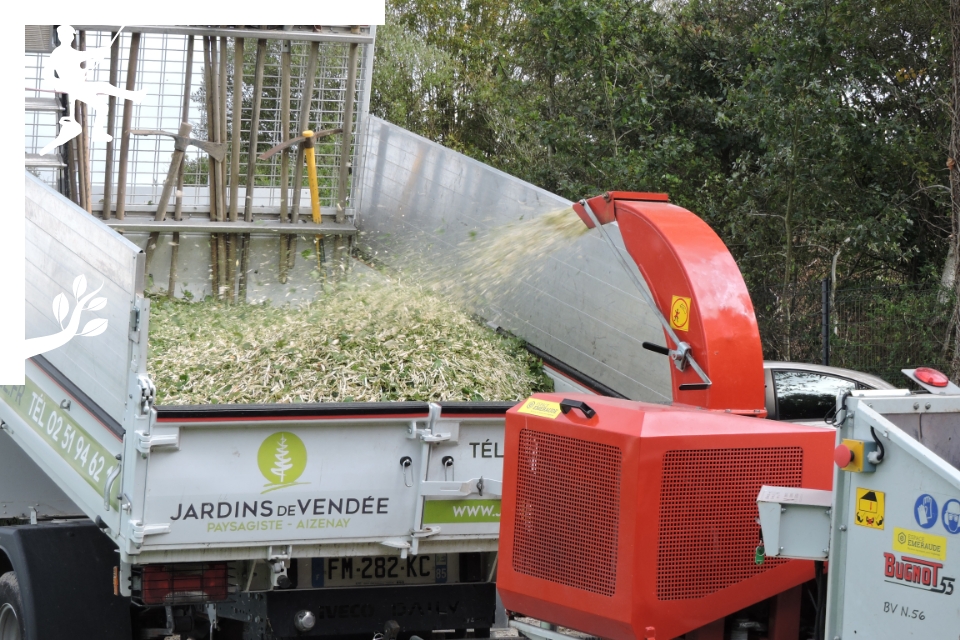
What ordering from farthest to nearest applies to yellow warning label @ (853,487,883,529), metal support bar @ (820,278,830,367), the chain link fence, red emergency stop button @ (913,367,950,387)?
1. metal support bar @ (820,278,830,367)
2. the chain link fence
3. red emergency stop button @ (913,367,950,387)
4. yellow warning label @ (853,487,883,529)

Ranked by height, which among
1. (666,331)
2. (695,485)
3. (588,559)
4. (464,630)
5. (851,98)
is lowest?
(464,630)

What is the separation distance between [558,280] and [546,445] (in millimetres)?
2050

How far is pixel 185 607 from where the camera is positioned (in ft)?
15.7

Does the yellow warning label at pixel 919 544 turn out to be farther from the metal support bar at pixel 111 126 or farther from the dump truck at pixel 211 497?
the metal support bar at pixel 111 126

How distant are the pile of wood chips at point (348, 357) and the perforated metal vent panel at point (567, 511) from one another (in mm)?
1387

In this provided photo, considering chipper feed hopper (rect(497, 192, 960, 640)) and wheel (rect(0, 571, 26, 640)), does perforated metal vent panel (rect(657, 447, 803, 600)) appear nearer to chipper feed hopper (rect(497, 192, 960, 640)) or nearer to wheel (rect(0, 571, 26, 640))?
chipper feed hopper (rect(497, 192, 960, 640))

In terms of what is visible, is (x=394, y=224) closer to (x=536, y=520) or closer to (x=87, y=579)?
(x=87, y=579)

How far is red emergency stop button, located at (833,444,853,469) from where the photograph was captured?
3117mm

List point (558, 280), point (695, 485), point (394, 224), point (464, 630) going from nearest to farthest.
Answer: point (695, 485), point (464, 630), point (558, 280), point (394, 224)

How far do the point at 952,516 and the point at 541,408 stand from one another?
1.39 metres

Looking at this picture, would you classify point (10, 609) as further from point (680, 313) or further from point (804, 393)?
point (804, 393)

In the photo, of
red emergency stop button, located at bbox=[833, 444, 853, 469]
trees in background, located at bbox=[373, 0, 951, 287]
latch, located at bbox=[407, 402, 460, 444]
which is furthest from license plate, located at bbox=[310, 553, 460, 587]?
trees in background, located at bbox=[373, 0, 951, 287]

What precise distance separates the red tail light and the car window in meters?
3.82

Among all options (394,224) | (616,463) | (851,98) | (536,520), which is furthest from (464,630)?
(851,98)
